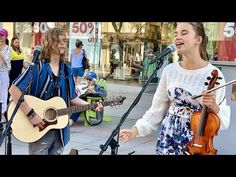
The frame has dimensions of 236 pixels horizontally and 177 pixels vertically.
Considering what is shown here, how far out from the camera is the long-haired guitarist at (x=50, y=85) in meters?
2.90

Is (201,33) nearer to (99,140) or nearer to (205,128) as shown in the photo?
(205,128)

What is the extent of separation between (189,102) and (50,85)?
3.70 feet

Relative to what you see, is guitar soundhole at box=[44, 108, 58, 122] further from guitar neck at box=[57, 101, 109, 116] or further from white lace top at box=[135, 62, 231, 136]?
white lace top at box=[135, 62, 231, 136]

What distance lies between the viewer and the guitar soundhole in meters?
3.06

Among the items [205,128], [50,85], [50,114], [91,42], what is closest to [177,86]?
[205,128]

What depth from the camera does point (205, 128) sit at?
216cm

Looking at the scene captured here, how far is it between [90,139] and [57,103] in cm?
271

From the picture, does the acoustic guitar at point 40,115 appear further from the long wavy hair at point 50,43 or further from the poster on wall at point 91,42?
the poster on wall at point 91,42

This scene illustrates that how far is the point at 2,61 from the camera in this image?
602 centimetres

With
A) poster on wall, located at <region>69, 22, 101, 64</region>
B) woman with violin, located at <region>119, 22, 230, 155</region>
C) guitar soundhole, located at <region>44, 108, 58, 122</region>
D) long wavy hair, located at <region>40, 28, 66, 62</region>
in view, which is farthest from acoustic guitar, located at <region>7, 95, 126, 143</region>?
poster on wall, located at <region>69, 22, 101, 64</region>

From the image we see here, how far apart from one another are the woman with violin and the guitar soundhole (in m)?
0.83

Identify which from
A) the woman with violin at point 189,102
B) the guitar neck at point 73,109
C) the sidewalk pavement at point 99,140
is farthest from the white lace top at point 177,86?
the sidewalk pavement at point 99,140

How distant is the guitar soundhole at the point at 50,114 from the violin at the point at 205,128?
4.11 ft
